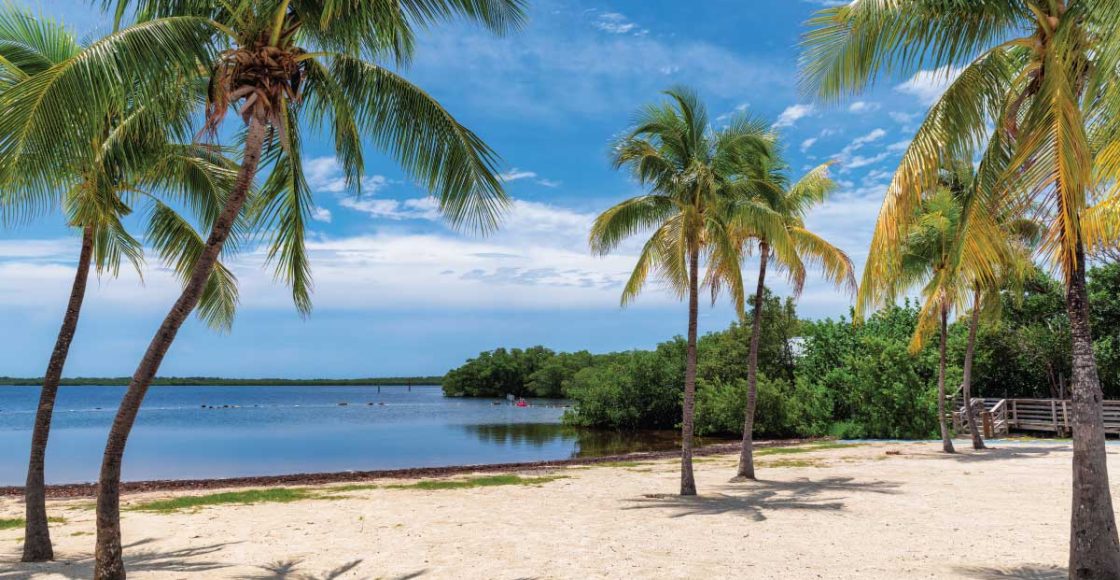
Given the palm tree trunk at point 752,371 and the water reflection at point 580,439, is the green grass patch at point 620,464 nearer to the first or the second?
the palm tree trunk at point 752,371

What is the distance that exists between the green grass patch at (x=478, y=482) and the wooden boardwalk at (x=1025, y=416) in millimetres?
18206

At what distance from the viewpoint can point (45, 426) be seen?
8.40m

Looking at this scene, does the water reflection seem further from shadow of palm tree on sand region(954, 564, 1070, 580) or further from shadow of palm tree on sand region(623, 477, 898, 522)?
shadow of palm tree on sand region(954, 564, 1070, 580)

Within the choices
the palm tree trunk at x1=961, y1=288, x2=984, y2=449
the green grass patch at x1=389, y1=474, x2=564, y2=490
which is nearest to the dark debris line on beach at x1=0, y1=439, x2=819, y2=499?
the green grass patch at x1=389, y1=474, x2=564, y2=490

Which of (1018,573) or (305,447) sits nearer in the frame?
(1018,573)

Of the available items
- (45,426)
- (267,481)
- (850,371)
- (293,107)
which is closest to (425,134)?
(293,107)

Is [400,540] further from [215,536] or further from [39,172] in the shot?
[39,172]

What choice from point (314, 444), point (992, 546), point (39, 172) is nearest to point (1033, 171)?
point (992, 546)

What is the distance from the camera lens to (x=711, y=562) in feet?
26.0

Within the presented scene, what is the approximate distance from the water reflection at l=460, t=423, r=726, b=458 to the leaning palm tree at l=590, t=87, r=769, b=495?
1668cm

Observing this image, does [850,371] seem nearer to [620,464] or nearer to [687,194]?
[620,464]

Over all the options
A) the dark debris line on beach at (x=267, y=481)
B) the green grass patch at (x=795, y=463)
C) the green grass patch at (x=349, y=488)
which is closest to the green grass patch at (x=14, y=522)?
the dark debris line on beach at (x=267, y=481)

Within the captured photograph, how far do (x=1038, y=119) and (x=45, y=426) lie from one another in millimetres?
11230

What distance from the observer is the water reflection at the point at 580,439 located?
104 ft
